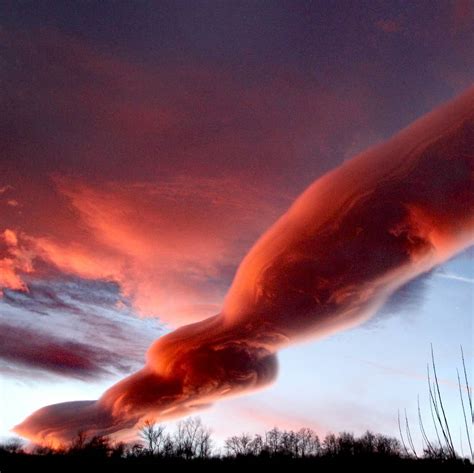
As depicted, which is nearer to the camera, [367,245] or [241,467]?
[367,245]

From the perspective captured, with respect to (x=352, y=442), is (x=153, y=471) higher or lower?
lower

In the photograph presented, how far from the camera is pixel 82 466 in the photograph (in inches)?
1389

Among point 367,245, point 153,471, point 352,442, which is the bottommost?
point 153,471

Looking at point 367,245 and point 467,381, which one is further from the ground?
point 367,245

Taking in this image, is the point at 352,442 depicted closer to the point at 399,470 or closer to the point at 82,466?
the point at 399,470

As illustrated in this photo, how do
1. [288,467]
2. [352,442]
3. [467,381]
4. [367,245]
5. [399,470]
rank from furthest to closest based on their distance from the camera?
[352,442], [288,467], [399,470], [367,245], [467,381]

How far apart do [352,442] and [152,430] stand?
29.8 metres

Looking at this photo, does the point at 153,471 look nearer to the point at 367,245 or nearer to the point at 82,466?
the point at 82,466

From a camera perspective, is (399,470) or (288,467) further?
(288,467)

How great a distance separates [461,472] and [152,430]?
170 feet

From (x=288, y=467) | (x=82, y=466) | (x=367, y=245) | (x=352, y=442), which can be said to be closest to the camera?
(x=367, y=245)

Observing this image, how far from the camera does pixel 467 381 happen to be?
9.52 metres

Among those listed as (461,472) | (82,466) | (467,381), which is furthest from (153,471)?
(467,381)

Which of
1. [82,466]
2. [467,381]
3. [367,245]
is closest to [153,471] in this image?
[82,466]
